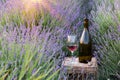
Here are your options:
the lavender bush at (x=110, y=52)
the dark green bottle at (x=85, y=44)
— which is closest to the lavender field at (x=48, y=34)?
the lavender bush at (x=110, y=52)

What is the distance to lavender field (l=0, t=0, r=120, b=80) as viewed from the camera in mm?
2707

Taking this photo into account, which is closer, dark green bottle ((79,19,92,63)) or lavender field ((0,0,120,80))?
lavender field ((0,0,120,80))

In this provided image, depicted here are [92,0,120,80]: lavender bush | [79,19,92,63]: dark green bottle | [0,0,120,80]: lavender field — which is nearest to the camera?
[0,0,120,80]: lavender field

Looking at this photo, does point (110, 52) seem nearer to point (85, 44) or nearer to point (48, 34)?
point (85, 44)

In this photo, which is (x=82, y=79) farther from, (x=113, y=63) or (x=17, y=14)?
(x=17, y=14)

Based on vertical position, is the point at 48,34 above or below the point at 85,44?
above

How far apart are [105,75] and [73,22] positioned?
1.41m

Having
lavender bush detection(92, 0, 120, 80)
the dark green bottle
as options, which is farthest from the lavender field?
the dark green bottle

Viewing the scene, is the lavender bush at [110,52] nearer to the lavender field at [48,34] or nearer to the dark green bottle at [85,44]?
the lavender field at [48,34]

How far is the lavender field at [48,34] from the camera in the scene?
107 inches

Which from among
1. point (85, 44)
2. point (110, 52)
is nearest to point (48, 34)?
point (85, 44)

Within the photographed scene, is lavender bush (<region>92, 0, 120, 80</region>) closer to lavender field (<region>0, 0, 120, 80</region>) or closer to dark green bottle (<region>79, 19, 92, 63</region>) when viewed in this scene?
lavender field (<region>0, 0, 120, 80</region>)

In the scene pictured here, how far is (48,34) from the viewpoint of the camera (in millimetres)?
3123

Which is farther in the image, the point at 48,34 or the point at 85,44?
the point at 85,44
